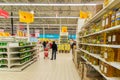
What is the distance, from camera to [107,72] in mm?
3062

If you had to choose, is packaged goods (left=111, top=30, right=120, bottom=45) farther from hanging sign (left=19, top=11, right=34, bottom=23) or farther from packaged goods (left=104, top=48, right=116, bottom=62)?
hanging sign (left=19, top=11, right=34, bottom=23)

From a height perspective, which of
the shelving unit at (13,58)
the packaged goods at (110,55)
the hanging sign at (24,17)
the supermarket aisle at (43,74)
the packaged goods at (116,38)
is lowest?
the supermarket aisle at (43,74)

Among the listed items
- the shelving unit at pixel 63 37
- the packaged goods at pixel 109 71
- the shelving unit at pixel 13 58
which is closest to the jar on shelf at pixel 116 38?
the packaged goods at pixel 109 71

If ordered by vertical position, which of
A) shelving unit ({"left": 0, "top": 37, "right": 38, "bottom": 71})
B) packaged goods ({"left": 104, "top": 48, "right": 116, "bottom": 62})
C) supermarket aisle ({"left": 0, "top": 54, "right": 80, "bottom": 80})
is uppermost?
packaged goods ({"left": 104, "top": 48, "right": 116, "bottom": 62})

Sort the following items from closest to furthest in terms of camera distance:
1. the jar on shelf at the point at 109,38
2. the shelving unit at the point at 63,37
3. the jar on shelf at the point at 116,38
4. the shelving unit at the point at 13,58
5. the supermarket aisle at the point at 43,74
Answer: the jar on shelf at the point at 116,38 → the jar on shelf at the point at 109,38 → the supermarket aisle at the point at 43,74 → the shelving unit at the point at 13,58 → the shelving unit at the point at 63,37

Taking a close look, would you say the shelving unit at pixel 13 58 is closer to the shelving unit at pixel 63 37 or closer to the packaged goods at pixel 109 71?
the packaged goods at pixel 109 71

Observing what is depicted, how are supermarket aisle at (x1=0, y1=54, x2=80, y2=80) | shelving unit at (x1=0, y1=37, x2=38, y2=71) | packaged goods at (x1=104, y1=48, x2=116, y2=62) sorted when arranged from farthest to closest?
shelving unit at (x1=0, y1=37, x2=38, y2=71)
supermarket aisle at (x1=0, y1=54, x2=80, y2=80)
packaged goods at (x1=104, y1=48, x2=116, y2=62)

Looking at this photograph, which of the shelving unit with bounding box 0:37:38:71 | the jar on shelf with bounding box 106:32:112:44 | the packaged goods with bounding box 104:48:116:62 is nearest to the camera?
the packaged goods with bounding box 104:48:116:62

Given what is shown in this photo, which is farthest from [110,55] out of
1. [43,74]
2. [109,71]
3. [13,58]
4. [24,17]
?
[24,17]

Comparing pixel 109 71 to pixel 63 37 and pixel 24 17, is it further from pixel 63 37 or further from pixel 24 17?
pixel 63 37

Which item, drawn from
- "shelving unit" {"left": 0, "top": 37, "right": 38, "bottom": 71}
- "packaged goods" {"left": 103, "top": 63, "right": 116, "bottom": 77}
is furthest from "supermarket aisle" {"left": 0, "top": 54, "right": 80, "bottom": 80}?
"packaged goods" {"left": 103, "top": 63, "right": 116, "bottom": 77}

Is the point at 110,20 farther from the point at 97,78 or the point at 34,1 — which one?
the point at 34,1

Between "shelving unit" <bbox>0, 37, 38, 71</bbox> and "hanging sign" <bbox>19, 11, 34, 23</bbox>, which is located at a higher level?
"hanging sign" <bbox>19, 11, 34, 23</bbox>

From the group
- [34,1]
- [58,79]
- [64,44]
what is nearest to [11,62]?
[58,79]
